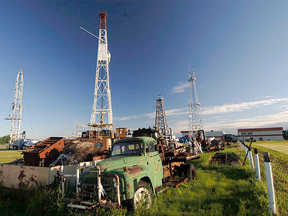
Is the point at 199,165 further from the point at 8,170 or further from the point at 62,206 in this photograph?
the point at 8,170

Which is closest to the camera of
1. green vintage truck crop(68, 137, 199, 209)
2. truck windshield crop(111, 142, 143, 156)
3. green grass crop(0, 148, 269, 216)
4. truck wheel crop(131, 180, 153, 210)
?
green vintage truck crop(68, 137, 199, 209)

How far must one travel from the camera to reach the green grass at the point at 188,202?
3.91m

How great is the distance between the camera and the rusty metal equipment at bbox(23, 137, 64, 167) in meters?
8.71

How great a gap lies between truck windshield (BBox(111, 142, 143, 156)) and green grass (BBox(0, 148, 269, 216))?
1.58 meters

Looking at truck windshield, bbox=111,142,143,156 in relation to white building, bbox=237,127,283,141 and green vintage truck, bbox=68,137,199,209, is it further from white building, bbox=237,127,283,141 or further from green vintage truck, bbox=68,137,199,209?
white building, bbox=237,127,283,141

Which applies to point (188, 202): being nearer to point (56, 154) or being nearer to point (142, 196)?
point (142, 196)

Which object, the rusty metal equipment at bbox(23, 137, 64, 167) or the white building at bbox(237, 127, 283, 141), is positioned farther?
the white building at bbox(237, 127, 283, 141)

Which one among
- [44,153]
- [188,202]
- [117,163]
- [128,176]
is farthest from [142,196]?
[44,153]

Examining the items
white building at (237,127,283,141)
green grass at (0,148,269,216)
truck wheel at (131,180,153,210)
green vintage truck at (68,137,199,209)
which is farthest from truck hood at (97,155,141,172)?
white building at (237,127,283,141)

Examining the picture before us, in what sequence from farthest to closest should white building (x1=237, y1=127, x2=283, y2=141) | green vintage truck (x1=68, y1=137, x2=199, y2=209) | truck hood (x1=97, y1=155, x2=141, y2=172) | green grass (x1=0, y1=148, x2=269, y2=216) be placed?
white building (x1=237, y1=127, x2=283, y2=141) → truck hood (x1=97, y1=155, x2=141, y2=172) → green grass (x1=0, y1=148, x2=269, y2=216) → green vintage truck (x1=68, y1=137, x2=199, y2=209)

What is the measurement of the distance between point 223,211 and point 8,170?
845 centimetres

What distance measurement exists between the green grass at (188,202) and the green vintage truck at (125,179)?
0.76ft

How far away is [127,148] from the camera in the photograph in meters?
5.70

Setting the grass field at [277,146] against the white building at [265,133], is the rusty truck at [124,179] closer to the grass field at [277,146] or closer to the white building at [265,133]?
the grass field at [277,146]
